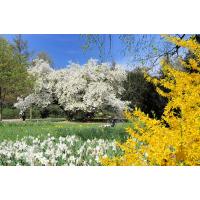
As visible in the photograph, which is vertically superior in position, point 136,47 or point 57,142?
point 136,47

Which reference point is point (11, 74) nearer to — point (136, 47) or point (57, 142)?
point (57, 142)

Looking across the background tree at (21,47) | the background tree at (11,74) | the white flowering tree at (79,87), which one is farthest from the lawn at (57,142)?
the background tree at (21,47)

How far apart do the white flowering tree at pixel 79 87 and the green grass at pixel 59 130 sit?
0.18 m

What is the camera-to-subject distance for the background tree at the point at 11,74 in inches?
203

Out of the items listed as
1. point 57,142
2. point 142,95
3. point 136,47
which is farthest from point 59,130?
point 136,47

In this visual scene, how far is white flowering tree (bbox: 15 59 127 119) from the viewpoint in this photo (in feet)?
17.2

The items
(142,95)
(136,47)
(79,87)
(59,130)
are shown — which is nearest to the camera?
(142,95)

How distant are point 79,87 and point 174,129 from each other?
1485 millimetres

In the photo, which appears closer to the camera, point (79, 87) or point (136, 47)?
point (136, 47)

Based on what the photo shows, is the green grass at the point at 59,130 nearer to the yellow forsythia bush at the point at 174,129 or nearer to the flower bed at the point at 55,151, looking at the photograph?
the flower bed at the point at 55,151

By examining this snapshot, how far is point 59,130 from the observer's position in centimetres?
518
